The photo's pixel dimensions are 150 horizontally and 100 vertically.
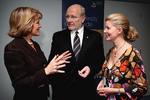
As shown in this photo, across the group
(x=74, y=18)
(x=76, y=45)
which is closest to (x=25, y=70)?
(x=76, y=45)

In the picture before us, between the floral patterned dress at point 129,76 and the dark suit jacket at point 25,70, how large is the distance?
597mm

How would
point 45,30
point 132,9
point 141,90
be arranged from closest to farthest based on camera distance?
point 141,90 → point 45,30 → point 132,9

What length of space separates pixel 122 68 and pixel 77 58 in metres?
0.91

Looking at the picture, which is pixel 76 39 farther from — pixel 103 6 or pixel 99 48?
pixel 103 6

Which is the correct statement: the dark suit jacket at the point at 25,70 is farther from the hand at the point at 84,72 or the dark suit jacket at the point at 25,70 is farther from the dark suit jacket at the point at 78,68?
the dark suit jacket at the point at 78,68

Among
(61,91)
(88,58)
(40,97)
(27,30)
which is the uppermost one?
(27,30)

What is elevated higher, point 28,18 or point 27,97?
point 28,18

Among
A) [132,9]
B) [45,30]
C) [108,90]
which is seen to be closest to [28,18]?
[108,90]

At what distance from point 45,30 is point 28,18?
81.5 inches

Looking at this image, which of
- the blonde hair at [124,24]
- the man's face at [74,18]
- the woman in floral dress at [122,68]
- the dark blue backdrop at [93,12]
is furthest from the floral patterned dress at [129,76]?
the dark blue backdrop at [93,12]

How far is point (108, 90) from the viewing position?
2.21 metres

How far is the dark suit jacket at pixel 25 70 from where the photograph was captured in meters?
2.08

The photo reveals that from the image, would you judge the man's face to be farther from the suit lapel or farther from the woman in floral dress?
the woman in floral dress

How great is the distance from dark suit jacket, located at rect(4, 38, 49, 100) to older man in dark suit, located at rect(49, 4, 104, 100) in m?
0.73
